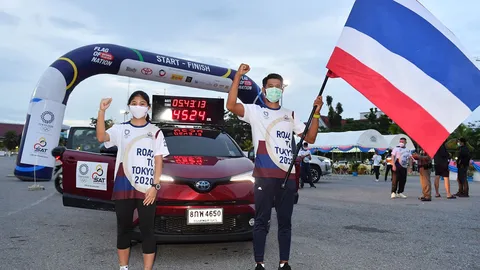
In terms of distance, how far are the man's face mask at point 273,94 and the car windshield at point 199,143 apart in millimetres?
1840

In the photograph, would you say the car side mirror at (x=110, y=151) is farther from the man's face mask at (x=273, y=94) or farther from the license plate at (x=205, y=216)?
the man's face mask at (x=273, y=94)

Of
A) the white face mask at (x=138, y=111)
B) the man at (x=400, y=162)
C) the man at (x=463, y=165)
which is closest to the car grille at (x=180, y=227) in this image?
the white face mask at (x=138, y=111)

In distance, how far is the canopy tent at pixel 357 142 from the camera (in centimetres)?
3231

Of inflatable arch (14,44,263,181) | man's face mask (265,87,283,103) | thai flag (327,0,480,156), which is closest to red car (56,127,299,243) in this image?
man's face mask (265,87,283,103)

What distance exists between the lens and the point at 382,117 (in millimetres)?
64438

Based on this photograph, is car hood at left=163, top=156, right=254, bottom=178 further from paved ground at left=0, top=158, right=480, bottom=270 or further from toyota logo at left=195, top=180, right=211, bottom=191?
paved ground at left=0, top=158, right=480, bottom=270

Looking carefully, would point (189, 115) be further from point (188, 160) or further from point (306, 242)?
point (306, 242)

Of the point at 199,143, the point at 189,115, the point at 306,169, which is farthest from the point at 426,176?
the point at 199,143

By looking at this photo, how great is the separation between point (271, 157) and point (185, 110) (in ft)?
10.5

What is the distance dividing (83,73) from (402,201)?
10.8 meters

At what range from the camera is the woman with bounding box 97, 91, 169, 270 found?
3725mm

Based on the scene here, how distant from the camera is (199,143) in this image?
19.8 ft

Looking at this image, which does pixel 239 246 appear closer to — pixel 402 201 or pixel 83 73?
pixel 402 201

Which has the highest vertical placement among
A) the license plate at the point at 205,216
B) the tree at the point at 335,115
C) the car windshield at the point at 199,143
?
the tree at the point at 335,115
